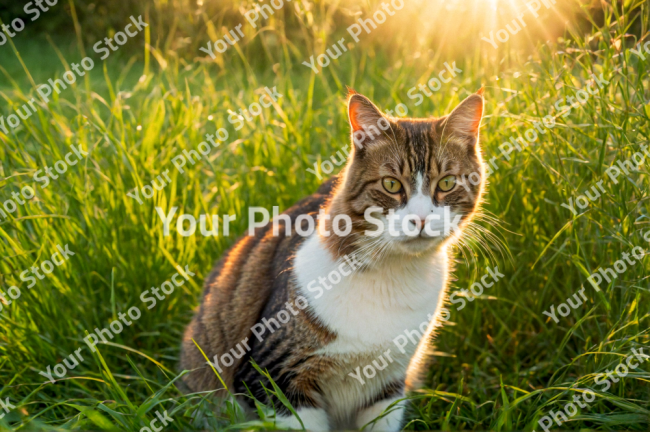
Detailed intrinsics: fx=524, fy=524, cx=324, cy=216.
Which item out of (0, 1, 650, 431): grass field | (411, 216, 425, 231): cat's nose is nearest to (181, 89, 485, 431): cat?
(411, 216, 425, 231): cat's nose

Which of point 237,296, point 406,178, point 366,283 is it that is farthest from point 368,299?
point 237,296

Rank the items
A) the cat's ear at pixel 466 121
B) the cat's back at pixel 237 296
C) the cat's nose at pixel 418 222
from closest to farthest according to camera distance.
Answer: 1. the cat's nose at pixel 418 222
2. the cat's ear at pixel 466 121
3. the cat's back at pixel 237 296

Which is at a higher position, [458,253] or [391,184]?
[391,184]

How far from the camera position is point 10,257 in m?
2.27

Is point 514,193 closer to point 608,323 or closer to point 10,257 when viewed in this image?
point 608,323

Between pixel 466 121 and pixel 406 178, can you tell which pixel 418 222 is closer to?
pixel 406 178

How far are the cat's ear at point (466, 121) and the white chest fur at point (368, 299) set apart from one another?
499 millimetres

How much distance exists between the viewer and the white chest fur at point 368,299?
1.89 metres

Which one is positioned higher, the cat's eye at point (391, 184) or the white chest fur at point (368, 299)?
the cat's eye at point (391, 184)

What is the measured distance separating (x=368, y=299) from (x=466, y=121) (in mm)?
793

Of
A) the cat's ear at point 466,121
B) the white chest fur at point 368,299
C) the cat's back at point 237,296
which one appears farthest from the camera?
the cat's back at point 237,296

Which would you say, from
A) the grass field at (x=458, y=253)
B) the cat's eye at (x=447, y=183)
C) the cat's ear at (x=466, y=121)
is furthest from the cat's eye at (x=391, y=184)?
the grass field at (x=458, y=253)

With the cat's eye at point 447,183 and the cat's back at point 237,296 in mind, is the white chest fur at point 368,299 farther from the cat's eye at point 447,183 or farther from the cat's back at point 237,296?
the cat's eye at point 447,183

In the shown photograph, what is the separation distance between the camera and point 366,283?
1921mm
